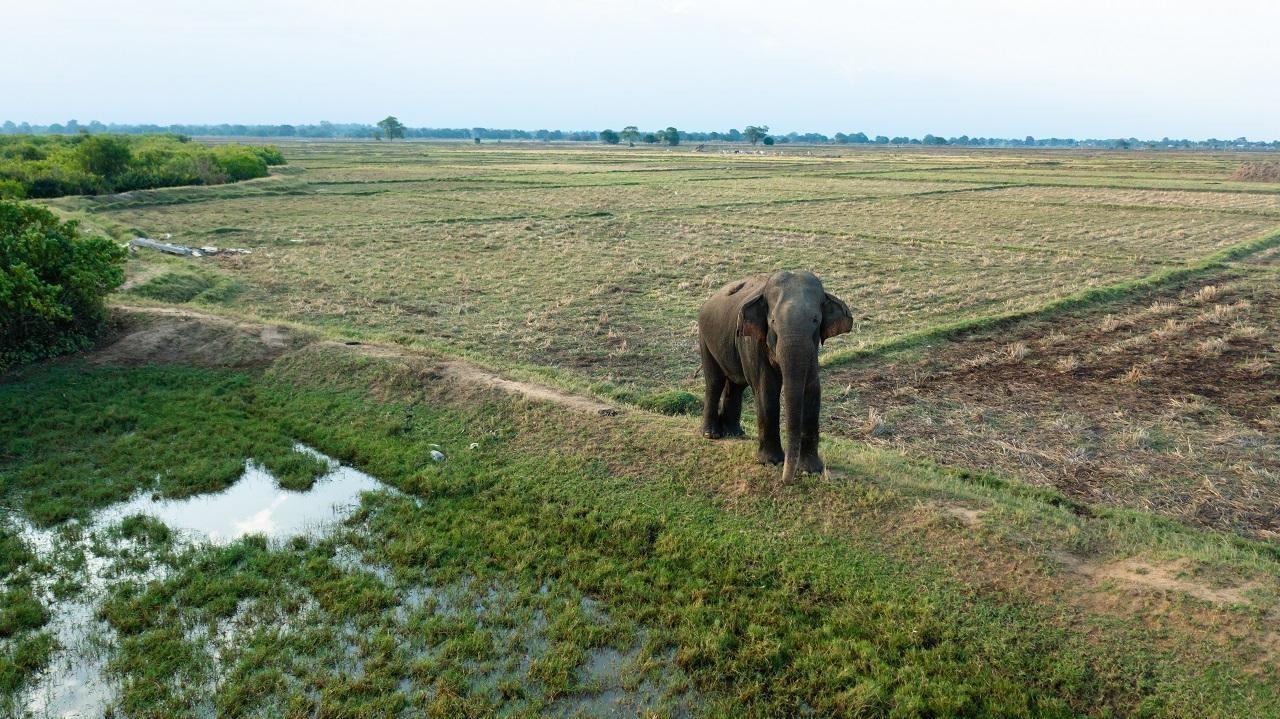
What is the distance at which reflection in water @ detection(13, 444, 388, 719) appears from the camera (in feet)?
21.3

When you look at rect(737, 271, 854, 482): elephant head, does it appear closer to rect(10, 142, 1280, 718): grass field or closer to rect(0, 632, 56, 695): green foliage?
rect(10, 142, 1280, 718): grass field

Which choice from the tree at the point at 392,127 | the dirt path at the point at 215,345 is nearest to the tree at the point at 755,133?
the tree at the point at 392,127

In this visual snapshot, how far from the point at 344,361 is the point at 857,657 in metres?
10.3

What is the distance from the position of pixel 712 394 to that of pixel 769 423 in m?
1.50

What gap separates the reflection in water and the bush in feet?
20.3

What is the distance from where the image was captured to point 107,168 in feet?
133

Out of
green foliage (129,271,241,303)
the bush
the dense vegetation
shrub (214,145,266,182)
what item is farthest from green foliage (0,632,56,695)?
shrub (214,145,266,182)

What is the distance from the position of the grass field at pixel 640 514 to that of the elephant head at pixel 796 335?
25.3 inches

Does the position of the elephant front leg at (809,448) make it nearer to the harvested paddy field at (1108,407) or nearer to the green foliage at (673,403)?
the harvested paddy field at (1108,407)

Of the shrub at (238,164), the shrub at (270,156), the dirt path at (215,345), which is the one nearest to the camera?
the dirt path at (215,345)

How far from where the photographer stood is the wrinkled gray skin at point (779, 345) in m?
8.40

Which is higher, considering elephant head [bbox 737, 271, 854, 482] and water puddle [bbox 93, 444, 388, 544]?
elephant head [bbox 737, 271, 854, 482]

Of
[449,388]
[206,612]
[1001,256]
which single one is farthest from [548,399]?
[1001,256]

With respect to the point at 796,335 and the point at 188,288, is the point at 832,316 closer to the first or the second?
the point at 796,335
